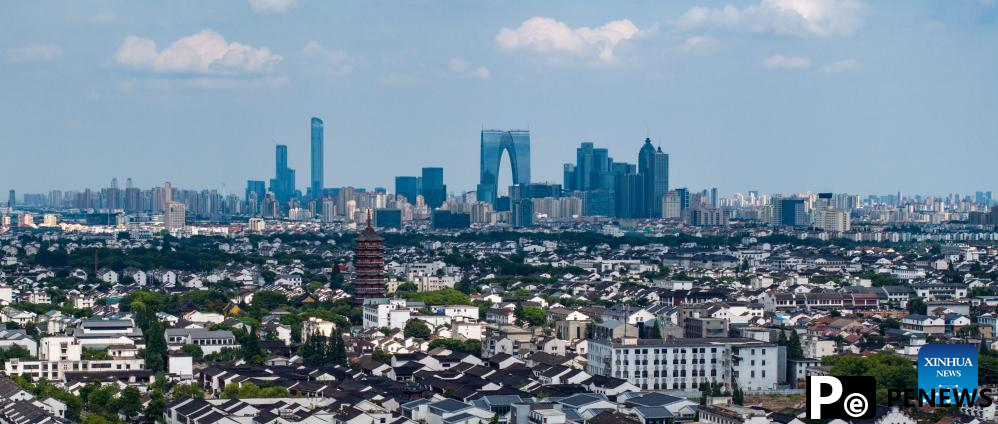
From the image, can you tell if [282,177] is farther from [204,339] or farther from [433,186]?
[204,339]

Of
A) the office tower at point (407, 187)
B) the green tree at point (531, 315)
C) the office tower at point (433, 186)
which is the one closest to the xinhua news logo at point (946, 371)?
the green tree at point (531, 315)

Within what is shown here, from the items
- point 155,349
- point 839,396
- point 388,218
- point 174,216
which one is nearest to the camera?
point 839,396

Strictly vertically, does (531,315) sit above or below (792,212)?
below

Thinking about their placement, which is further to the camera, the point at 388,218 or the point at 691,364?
the point at 388,218

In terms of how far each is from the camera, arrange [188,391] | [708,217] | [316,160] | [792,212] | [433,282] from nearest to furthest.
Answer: [188,391] < [433,282] < [792,212] < [708,217] < [316,160]

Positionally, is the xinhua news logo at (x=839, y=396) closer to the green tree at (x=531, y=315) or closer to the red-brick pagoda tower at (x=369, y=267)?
the green tree at (x=531, y=315)

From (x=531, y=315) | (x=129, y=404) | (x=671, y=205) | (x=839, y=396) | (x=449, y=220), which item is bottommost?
(x=129, y=404)

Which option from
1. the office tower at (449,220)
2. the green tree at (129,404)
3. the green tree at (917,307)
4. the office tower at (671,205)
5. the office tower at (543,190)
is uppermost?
the office tower at (543,190)

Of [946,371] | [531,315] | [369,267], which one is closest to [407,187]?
[369,267]
